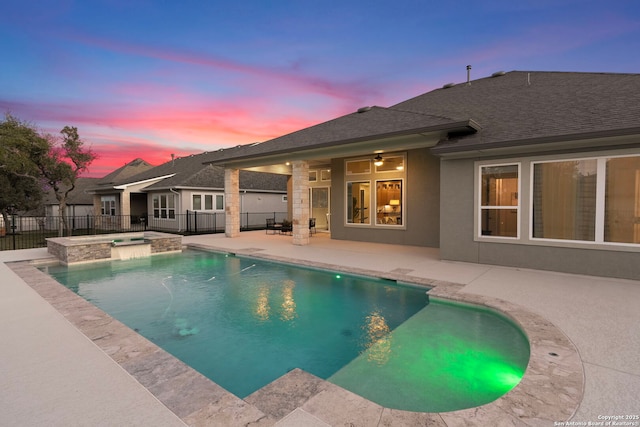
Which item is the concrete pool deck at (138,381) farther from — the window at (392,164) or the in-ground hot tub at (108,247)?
the window at (392,164)

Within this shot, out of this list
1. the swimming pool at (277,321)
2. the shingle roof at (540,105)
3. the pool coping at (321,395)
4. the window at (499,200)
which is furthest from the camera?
the window at (499,200)

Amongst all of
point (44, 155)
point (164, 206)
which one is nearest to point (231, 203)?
point (164, 206)

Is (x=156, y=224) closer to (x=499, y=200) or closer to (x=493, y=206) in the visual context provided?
(x=493, y=206)

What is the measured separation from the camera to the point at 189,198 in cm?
1892

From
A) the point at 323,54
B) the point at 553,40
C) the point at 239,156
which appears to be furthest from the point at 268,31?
the point at 553,40

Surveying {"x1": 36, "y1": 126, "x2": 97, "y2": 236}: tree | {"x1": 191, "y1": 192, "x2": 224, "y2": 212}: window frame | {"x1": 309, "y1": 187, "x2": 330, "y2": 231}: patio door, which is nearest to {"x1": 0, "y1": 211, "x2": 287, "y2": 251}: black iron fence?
{"x1": 191, "y1": 192, "x2": 224, "y2": 212}: window frame

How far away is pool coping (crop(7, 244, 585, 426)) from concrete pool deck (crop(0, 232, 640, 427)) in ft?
0.13

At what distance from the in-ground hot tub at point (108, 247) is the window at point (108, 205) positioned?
14.5m

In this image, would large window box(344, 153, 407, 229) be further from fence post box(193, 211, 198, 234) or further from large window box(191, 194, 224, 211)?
large window box(191, 194, 224, 211)

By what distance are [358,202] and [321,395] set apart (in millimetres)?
10997

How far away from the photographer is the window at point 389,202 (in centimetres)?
1222

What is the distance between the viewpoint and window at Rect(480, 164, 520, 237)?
309 inches

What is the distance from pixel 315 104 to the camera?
736 inches

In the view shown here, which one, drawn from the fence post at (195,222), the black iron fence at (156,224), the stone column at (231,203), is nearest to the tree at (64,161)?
the black iron fence at (156,224)
